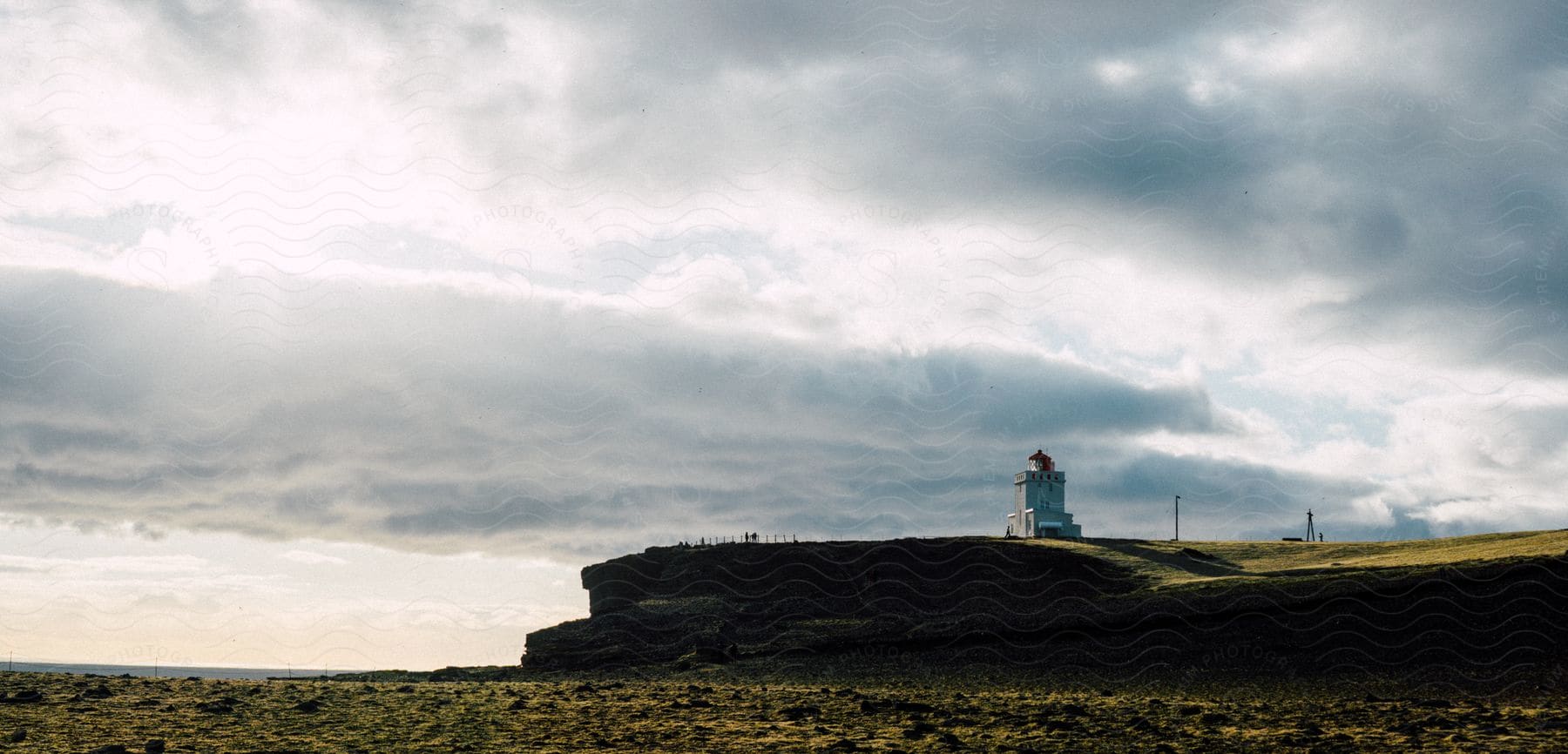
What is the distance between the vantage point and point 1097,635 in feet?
182

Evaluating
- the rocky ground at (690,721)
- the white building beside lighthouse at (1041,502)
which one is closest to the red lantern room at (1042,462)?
the white building beside lighthouse at (1041,502)

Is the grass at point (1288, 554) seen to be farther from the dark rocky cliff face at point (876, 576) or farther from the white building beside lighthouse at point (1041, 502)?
the white building beside lighthouse at point (1041, 502)

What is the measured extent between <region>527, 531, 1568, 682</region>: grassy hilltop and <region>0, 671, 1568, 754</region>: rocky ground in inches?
326

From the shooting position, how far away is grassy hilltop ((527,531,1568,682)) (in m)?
49.2

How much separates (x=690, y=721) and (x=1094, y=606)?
112ft

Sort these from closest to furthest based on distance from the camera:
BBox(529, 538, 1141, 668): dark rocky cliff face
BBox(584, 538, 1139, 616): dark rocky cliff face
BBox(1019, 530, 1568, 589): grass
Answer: BBox(1019, 530, 1568, 589): grass, BBox(529, 538, 1141, 668): dark rocky cliff face, BBox(584, 538, 1139, 616): dark rocky cliff face

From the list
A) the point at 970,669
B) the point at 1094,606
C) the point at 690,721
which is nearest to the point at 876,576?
the point at 1094,606

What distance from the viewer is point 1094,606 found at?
60.1m

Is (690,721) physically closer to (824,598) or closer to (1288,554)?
(824,598)

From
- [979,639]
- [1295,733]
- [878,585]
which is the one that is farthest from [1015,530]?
[1295,733]

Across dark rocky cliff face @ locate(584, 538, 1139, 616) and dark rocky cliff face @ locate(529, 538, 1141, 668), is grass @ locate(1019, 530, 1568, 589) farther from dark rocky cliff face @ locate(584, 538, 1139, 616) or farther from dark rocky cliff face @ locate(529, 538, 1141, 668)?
dark rocky cliff face @ locate(529, 538, 1141, 668)

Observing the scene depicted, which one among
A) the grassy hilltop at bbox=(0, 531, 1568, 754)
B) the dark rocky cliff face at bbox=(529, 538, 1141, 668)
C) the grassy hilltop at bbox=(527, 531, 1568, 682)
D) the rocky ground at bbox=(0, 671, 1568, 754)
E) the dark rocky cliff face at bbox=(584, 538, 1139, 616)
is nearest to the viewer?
the rocky ground at bbox=(0, 671, 1568, 754)

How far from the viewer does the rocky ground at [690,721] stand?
26.8 m

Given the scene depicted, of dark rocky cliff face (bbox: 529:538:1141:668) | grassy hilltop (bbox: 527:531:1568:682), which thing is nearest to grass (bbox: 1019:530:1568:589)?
grassy hilltop (bbox: 527:531:1568:682)
